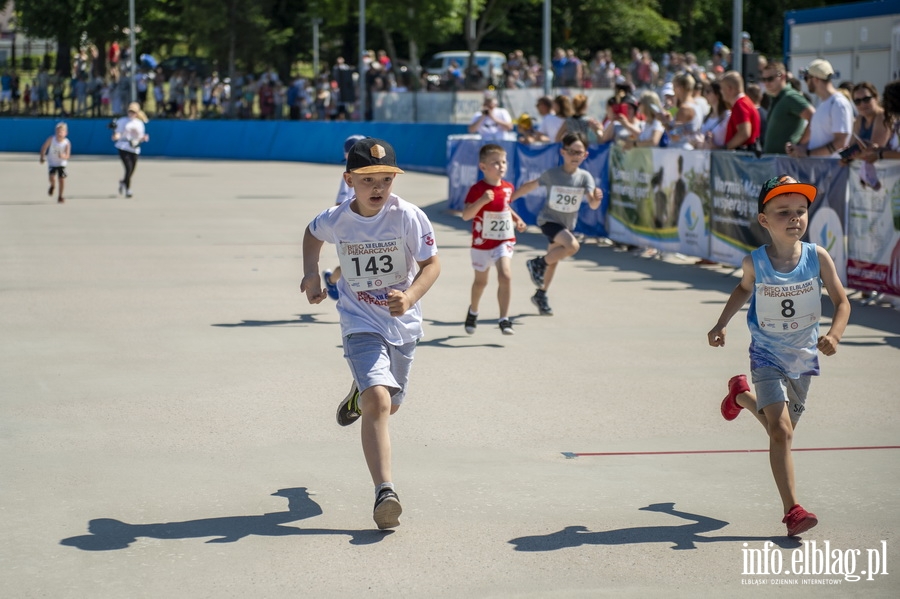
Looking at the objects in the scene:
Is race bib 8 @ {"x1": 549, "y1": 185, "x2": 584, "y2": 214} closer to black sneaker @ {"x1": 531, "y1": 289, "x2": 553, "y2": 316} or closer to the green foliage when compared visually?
black sneaker @ {"x1": 531, "y1": 289, "x2": 553, "y2": 316}

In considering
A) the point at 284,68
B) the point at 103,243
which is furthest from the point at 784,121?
the point at 284,68

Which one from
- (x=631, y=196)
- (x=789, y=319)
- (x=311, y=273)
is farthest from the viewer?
(x=631, y=196)

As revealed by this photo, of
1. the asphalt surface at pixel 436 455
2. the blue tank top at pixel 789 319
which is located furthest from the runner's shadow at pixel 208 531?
the blue tank top at pixel 789 319

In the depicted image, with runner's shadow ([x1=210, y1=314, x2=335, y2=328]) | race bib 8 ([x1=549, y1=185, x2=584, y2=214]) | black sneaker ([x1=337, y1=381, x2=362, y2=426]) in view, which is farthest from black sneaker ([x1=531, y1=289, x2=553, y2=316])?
black sneaker ([x1=337, y1=381, x2=362, y2=426])

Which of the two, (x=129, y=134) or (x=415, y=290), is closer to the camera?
(x=415, y=290)

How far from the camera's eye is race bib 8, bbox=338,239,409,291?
6074mm

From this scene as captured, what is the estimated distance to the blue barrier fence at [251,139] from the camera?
37438 millimetres

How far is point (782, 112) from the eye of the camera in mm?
14047

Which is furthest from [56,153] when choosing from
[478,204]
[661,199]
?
[478,204]

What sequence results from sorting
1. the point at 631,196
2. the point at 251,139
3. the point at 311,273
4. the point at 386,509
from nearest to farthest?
the point at 386,509
the point at 311,273
the point at 631,196
the point at 251,139

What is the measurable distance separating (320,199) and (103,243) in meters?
8.83

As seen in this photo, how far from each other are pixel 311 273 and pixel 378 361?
56 centimetres

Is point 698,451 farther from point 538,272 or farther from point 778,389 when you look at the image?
point 538,272

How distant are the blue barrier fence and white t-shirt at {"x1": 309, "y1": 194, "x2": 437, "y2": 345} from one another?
29622 mm
